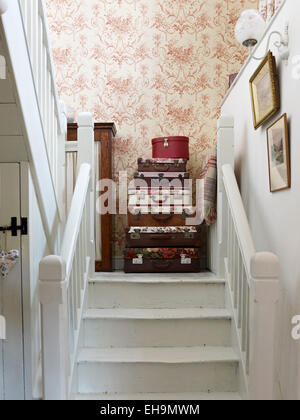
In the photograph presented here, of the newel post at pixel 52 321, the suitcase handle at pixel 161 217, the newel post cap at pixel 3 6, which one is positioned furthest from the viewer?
the suitcase handle at pixel 161 217

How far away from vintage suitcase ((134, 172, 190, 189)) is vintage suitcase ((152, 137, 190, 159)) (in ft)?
0.71

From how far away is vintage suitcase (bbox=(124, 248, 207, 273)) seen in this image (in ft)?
9.14

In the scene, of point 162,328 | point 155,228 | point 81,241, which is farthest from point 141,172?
point 162,328

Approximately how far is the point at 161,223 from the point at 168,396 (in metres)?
1.29

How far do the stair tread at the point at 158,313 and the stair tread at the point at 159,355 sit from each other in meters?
0.17

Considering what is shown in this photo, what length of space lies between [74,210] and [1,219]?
1.22ft

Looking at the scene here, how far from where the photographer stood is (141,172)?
10.4ft

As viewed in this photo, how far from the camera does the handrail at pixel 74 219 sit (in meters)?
1.84

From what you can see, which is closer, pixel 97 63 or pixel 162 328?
pixel 162 328

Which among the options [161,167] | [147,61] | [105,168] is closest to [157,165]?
[161,167]

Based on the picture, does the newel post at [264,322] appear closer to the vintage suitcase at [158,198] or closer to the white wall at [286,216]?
the white wall at [286,216]

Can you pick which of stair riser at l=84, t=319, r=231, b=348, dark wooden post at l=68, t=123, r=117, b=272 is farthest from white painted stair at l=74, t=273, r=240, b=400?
dark wooden post at l=68, t=123, r=117, b=272

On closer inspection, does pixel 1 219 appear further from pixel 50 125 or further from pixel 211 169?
pixel 211 169

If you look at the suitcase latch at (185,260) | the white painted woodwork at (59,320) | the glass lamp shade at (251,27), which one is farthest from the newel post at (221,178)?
the white painted woodwork at (59,320)
